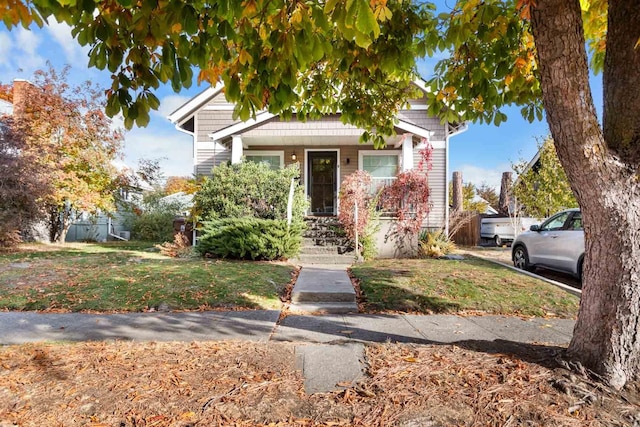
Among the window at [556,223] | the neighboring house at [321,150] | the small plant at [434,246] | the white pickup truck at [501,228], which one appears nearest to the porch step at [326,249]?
the small plant at [434,246]

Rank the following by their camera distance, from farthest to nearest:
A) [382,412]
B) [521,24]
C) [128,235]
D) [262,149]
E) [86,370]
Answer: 1. [128,235]
2. [262,149]
3. [521,24]
4. [86,370]
5. [382,412]

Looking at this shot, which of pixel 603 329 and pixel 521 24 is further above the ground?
pixel 521 24

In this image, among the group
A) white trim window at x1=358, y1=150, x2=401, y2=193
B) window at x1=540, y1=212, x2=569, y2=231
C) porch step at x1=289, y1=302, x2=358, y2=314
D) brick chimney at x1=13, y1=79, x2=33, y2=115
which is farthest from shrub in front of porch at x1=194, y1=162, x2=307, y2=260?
brick chimney at x1=13, y1=79, x2=33, y2=115

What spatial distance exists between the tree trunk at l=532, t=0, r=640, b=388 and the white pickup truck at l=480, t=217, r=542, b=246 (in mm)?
15453

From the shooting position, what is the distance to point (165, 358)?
2.71 metres

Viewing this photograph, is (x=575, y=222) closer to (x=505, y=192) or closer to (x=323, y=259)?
(x=323, y=259)

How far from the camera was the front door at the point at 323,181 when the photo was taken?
13.1 metres

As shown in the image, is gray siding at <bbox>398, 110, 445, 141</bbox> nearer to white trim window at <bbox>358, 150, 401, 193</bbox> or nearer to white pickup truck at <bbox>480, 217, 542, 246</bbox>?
white trim window at <bbox>358, 150, 401, 193</bbox>

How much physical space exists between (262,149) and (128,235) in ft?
38.0

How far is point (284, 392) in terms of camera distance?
2.21 meters

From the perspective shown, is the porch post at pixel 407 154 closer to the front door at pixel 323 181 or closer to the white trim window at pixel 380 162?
the white trim window at pixel 380 162

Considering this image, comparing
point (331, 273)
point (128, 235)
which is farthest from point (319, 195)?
point (128, 235)

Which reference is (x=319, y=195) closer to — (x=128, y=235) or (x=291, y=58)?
(x=291, y=58)

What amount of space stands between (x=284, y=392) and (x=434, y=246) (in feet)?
29.5
